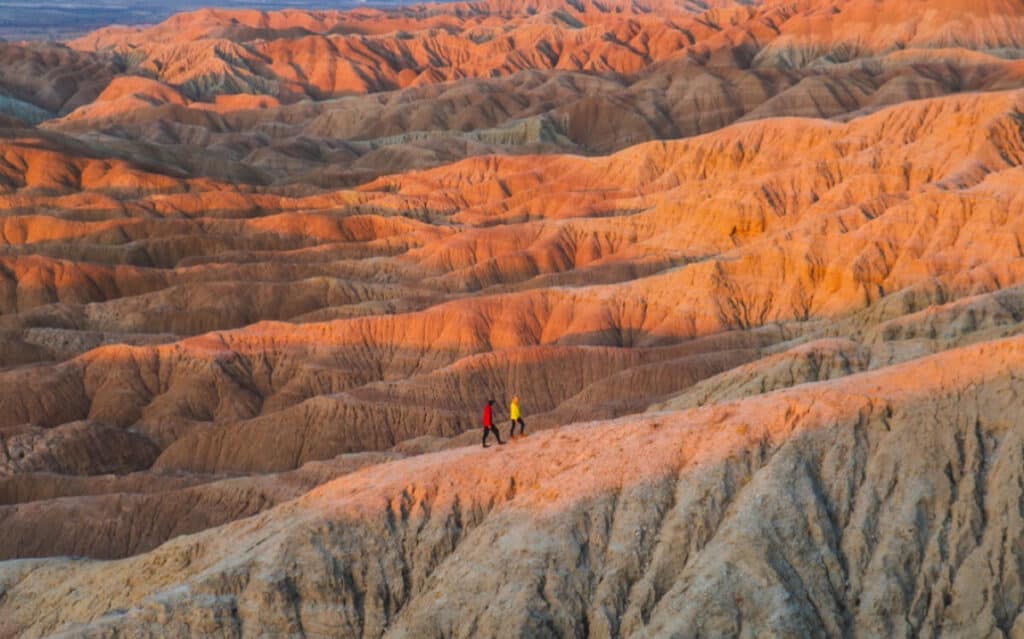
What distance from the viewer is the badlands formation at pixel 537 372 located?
29141 mm

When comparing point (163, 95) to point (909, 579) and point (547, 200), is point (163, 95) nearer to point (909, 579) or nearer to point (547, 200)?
point (547, 200)

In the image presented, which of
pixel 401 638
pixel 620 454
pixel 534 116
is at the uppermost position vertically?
pixel 620 454

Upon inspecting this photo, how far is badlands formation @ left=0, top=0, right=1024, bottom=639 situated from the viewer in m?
29.1

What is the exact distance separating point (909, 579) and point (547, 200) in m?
87.6

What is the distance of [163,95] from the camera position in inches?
7687

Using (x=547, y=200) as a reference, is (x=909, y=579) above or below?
above

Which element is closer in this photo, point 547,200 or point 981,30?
point 547,200

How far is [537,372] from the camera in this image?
64625mm

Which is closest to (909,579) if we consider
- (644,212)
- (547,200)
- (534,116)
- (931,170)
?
(931,170)

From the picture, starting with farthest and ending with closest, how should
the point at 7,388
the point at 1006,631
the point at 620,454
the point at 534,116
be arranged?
the point at 534,116, the point at 7,388, the point at 620,454, the point at 1006,631

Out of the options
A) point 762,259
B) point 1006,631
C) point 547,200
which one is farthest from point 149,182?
point 1006,631

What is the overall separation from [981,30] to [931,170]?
109112 millimetres

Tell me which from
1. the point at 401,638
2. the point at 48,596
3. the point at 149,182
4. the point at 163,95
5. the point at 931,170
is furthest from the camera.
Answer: the point at 163,95

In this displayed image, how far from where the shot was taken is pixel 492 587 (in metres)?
29.4
